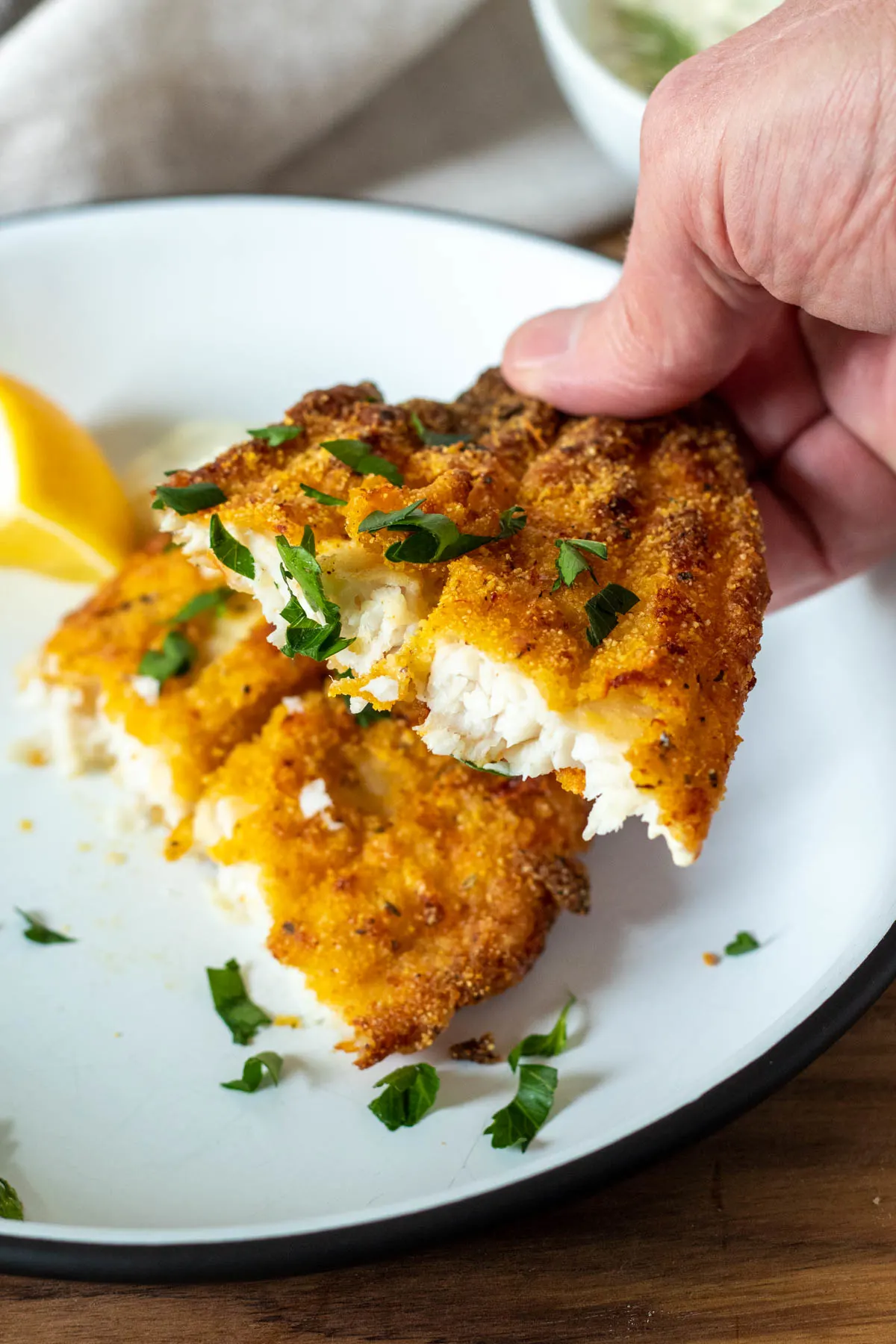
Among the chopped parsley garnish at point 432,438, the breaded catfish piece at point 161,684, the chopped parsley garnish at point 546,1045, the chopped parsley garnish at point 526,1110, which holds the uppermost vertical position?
the chopped parsley garnish at point 432,438

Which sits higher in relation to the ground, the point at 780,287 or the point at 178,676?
the point at 780,287

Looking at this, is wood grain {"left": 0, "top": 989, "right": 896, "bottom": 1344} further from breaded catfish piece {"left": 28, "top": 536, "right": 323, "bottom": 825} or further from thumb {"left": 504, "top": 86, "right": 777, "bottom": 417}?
thumb {"left": 504, "top": 86, "right": 777, "bottom": 417}

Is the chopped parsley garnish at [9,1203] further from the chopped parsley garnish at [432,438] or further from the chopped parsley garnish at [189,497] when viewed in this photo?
the chopped parsley garnish at [432,438]

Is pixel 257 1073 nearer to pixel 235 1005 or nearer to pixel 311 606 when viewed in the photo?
pixel 235 1005

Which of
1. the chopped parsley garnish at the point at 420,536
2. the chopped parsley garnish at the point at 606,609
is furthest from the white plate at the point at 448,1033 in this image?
the chopped parsley garnish at the point at 420,536

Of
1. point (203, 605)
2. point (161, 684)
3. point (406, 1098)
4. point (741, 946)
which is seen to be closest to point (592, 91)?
point (203, 605)

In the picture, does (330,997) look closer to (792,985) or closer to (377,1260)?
(377,1260)
